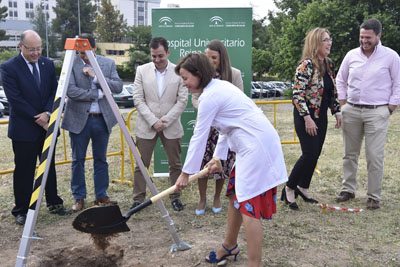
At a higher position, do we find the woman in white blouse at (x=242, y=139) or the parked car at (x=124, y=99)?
the woman in white blouse at (x=242, y=139)

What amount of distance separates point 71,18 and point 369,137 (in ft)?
216

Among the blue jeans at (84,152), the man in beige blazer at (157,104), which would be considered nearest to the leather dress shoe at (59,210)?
the blue jeans at (84,152)

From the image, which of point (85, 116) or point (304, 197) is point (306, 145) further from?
point (85, 116)

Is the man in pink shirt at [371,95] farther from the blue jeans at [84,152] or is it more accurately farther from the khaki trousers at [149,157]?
the blue jeans at [84,152]

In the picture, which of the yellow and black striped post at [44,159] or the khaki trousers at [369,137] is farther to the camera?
the khaki trousers at [369,137]

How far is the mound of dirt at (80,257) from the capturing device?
3.62m

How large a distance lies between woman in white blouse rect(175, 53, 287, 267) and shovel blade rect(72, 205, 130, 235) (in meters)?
0.66

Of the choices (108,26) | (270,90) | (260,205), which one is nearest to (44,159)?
(260,205)

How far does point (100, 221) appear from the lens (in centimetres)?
332

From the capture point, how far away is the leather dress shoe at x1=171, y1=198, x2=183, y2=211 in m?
4.93

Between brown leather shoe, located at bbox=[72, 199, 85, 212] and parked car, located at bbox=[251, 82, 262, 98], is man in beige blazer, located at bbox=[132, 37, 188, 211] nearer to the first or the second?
brown leather shoe, located at bbox=[72, 199, 85, 212]

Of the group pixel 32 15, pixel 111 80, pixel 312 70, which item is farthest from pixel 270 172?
pixel 32 15

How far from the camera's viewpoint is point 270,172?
9.68ft

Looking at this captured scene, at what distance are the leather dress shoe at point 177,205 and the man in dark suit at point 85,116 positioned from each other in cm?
91
